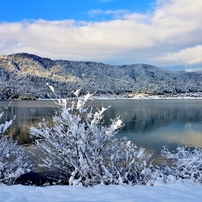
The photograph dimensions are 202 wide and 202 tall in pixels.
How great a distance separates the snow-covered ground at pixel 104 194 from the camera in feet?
16.6

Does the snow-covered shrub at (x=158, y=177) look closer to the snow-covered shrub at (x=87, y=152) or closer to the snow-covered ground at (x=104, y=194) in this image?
the snow-covered shrub at (x=87, y=152)

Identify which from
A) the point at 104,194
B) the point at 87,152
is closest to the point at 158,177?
the point at 104,194

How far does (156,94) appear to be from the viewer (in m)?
167

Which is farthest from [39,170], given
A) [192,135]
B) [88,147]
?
[192,135]

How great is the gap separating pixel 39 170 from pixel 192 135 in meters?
19.0

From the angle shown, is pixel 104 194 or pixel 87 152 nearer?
pixel 104 194

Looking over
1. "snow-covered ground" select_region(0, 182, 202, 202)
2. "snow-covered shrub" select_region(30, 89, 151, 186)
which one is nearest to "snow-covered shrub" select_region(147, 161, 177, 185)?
"snow-covered shrub" select_region(30, 89, 151, 186)

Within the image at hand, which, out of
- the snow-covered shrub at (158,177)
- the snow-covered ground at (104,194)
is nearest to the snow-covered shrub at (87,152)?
the snow-covered shrub at (158,177)

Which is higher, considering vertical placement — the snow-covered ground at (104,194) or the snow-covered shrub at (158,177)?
the snow-covered ground at (104,194)

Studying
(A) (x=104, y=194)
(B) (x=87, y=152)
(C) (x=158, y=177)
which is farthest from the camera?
(B) (x=87, y=152)

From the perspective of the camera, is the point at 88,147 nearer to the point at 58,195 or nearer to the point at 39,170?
the point at 58,195

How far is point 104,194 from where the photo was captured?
5.39 metres

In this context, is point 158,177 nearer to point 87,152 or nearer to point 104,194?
point 104,194

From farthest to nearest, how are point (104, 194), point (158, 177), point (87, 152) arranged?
point (87, 152)
point (158, 177)
point (104, 194)
